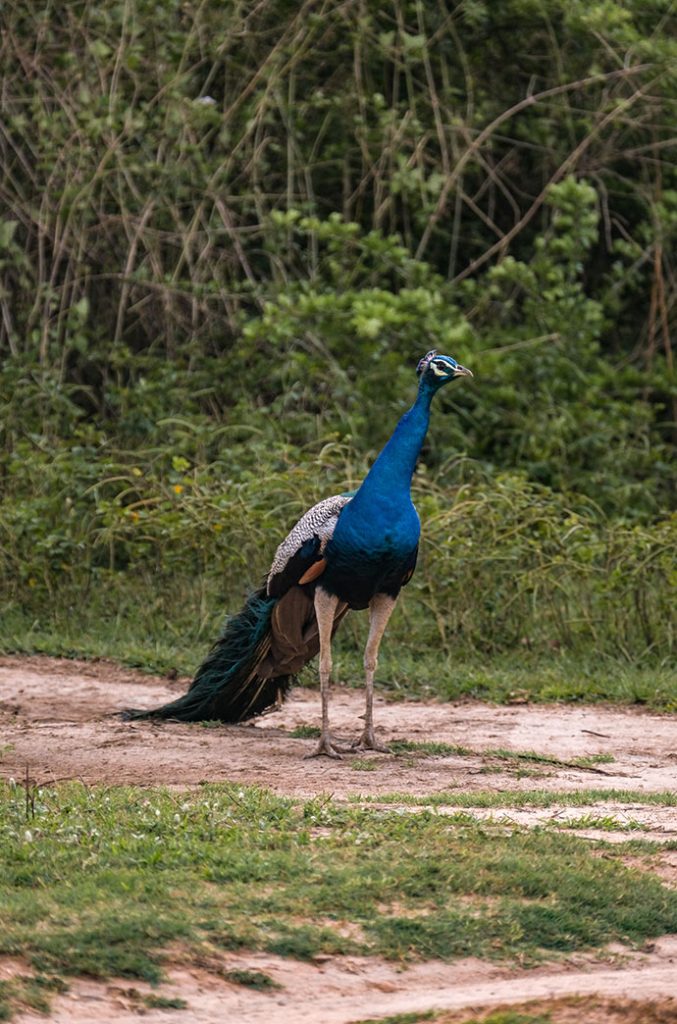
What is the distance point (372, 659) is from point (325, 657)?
0.22 meters

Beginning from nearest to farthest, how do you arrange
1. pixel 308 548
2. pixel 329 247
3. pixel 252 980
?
pixel 252 980 → pixel 308 548 → pixel 329 247

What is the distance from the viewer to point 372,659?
25.2ft

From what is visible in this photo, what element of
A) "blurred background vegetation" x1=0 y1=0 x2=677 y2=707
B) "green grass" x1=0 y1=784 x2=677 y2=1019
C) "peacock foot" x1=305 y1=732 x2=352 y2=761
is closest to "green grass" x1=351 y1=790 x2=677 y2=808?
"green grass" x1=0 y1=784 x2=677 y2=1019

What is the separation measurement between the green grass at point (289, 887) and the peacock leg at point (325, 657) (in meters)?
1.42

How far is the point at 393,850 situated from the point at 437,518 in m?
4.86

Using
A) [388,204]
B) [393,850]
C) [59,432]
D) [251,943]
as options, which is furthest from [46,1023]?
[388,204]

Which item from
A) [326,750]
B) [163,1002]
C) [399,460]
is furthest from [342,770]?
[163,1002]

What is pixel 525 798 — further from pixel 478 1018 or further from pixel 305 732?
pixel 478 1018

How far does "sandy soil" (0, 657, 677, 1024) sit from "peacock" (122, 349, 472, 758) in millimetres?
188

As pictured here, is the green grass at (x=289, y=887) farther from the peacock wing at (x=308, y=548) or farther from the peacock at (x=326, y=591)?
the peacock wing at (x=308, y=548)

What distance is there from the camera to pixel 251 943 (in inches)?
179

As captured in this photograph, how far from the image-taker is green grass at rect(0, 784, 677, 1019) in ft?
14.9

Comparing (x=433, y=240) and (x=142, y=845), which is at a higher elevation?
(x=433, y=240)

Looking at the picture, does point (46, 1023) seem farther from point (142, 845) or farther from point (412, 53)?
point (412, 53)
